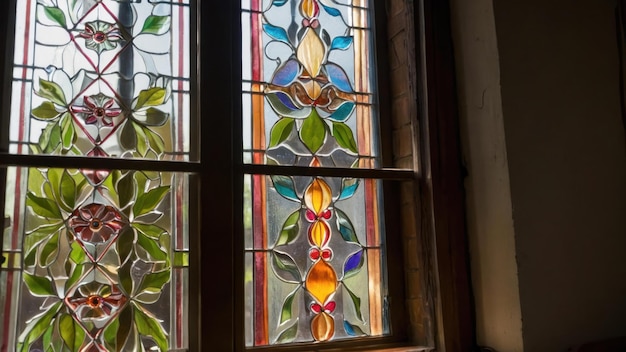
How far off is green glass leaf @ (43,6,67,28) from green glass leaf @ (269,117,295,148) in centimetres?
54

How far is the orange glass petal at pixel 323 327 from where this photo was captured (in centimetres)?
137

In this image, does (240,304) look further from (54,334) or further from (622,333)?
(622,333)

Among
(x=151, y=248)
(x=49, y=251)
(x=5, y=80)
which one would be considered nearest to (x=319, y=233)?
(x=151, y=248)

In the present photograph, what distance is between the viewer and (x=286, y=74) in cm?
145

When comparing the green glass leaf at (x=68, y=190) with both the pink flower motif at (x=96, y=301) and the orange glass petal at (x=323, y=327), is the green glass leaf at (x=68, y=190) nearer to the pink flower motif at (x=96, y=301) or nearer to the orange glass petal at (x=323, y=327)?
the pink flower motif at (x=96, y=301)

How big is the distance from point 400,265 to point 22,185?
3.00 ft

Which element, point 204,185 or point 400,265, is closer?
point 204,185

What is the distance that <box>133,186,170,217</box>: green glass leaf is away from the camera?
1.29 metres

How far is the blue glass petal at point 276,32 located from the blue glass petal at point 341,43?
13 cm

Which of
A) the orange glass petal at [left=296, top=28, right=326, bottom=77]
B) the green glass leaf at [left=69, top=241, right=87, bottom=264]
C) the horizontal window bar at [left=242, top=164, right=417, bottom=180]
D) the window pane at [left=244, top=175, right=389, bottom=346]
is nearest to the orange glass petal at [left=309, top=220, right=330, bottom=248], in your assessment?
the window pane at [left=244, top=175, right=389, bottom=346]

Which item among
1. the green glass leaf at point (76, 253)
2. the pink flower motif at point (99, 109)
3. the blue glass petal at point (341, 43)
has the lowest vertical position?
the green glass leaf at point (76, 253)

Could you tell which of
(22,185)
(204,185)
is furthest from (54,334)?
(204,185)

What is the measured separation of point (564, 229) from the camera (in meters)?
1.35

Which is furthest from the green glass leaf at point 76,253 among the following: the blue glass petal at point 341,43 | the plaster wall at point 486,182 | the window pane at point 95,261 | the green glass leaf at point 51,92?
the plaster wall at point 486,182
